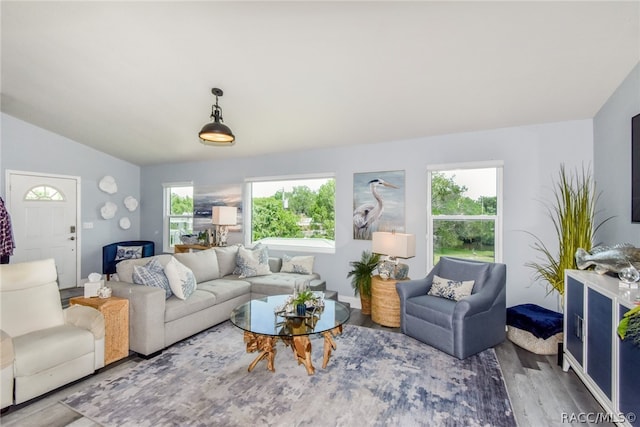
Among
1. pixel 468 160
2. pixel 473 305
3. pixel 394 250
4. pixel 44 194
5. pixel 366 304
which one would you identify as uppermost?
pixel 468 160

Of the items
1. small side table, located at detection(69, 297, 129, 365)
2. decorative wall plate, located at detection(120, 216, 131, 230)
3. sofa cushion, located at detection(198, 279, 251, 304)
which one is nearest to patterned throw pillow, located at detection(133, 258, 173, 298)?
small side table, located at detection(69, 297, 129, 365)

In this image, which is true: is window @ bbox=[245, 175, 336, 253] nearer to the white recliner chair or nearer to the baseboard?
the baseboard

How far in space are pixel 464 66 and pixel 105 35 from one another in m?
3.04

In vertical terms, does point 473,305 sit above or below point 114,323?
above

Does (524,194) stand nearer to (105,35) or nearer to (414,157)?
(414,157)

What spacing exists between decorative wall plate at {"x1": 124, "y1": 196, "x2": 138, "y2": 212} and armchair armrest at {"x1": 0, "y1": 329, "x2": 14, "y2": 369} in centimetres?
468

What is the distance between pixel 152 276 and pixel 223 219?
2.02 m

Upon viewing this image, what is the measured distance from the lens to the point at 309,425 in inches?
79.6

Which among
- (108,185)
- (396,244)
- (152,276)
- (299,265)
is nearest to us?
(152,276)

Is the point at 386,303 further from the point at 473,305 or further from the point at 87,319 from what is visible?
the point at 87,319

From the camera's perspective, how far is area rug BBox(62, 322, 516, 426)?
2.10m

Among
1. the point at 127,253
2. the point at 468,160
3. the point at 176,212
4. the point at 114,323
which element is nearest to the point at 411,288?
the point at 468,160

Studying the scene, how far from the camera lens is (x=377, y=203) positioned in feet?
14.7

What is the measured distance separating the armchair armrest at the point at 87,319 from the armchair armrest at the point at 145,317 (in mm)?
324
